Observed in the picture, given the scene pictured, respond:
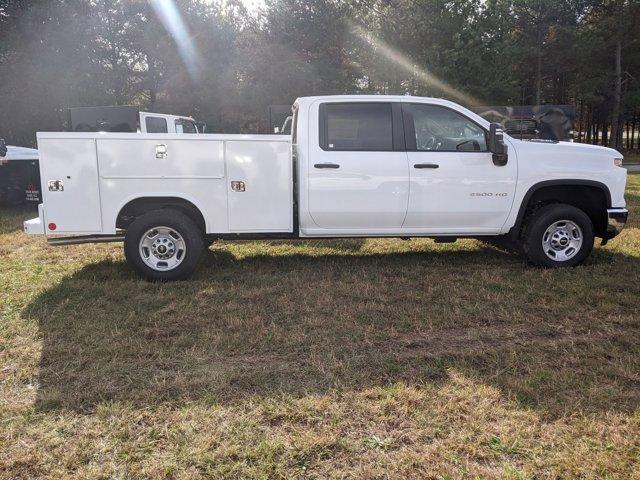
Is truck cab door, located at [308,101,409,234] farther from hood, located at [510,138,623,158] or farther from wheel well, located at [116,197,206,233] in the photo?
hood, located at [510,138,623,158]

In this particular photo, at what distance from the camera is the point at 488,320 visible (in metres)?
4.46

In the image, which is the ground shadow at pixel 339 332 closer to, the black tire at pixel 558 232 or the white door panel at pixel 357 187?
the black tire at pixel 558 232

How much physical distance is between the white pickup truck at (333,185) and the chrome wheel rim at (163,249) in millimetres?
11

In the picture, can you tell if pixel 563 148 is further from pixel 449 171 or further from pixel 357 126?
pixel 357 126

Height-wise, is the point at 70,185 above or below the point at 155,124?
below

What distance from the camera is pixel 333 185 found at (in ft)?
18.4

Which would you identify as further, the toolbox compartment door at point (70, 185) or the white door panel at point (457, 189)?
the white door panel at point (457, 189)

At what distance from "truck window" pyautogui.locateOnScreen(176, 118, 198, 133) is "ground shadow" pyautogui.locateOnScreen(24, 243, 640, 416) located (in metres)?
8.08

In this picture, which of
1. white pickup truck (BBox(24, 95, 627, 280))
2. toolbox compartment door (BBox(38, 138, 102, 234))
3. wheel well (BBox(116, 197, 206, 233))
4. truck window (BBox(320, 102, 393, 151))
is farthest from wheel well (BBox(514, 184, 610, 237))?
toolbox compartment door (BBox(38, 138, 102, 234))

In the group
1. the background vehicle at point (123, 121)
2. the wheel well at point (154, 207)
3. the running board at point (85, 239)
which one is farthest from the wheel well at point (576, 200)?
the background vehicle at point (123, 121)

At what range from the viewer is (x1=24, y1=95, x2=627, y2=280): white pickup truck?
5.31m

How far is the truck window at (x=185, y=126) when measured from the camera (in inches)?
539

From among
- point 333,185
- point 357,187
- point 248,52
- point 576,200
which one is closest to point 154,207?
point 333,185

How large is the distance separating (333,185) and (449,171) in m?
1.29
